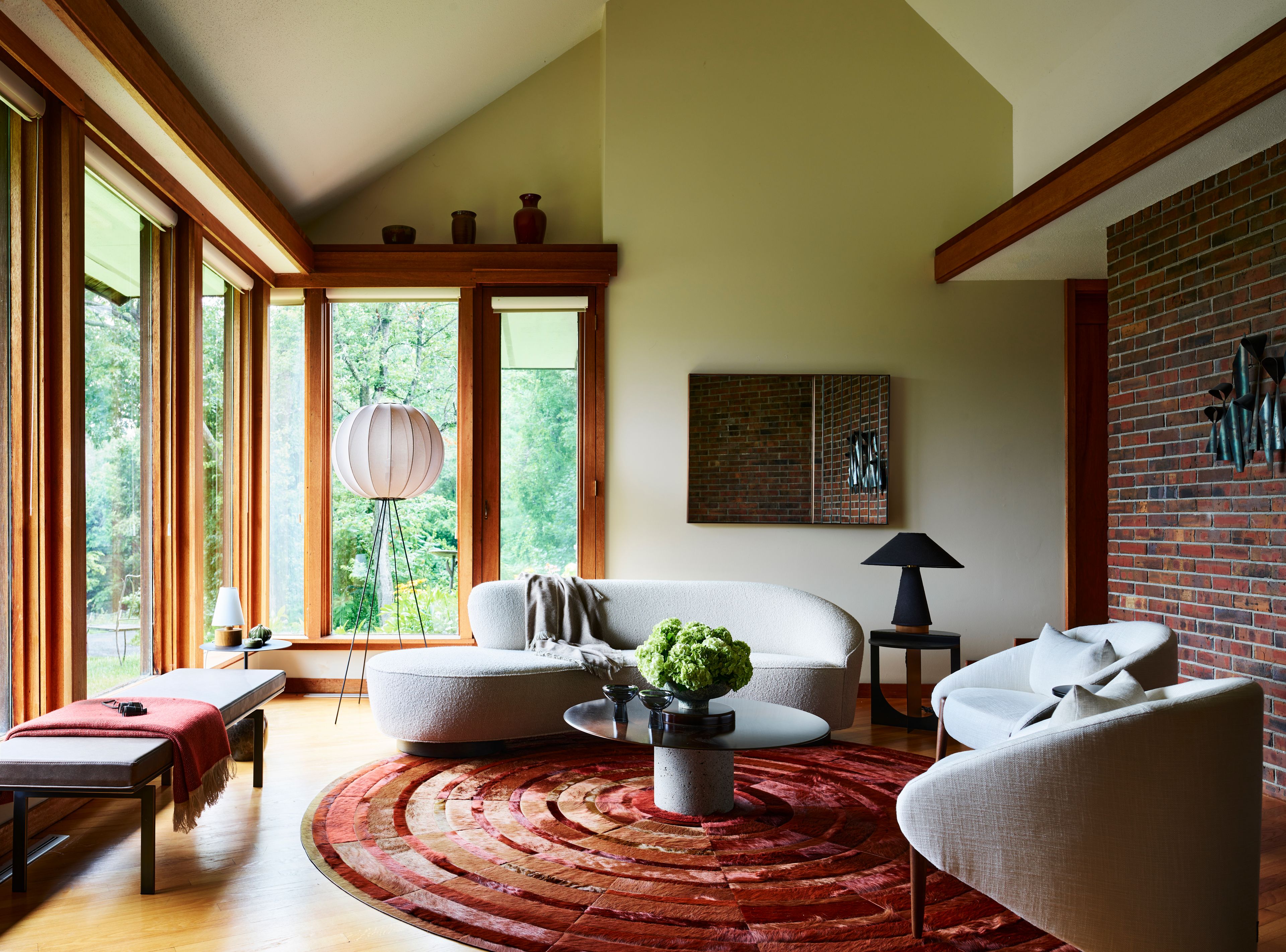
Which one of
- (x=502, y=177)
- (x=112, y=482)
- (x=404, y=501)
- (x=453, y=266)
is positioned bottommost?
(x=404, y=501)

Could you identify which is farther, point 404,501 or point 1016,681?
point 404,501

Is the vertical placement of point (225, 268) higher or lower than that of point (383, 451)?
higher

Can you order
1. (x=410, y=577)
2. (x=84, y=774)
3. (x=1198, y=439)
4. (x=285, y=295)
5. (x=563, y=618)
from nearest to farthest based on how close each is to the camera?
(x=84, y=774), (x=1198, y=439), (x=563, y=618), (x=410, y=577), (x=285, y=295)

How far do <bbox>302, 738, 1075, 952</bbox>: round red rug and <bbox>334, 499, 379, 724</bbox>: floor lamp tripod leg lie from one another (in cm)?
133

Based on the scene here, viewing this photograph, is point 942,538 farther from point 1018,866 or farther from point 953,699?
point 1018,866

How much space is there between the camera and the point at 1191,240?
376cm

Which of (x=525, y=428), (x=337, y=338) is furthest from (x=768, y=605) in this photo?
(x=337, y=338)

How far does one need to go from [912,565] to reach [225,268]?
150 inches

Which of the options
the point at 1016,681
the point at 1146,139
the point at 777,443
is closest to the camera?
the point at 1146,139

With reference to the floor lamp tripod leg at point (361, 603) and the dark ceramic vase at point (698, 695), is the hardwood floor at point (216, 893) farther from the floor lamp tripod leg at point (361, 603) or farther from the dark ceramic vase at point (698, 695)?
the floor lamp tripod leg at point (361, 603)

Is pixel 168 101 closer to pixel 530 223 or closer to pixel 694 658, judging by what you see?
pixel 530 223

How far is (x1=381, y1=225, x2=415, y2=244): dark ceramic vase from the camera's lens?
5207 mm

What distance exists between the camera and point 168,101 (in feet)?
10.6

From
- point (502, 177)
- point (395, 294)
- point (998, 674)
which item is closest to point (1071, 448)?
point (998, 674)
